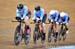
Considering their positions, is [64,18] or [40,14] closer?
[40,14]

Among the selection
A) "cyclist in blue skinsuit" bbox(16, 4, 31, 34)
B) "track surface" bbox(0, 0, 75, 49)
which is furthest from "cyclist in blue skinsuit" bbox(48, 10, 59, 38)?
"cyclist in blue skinsuit" bbox(16, 4, 31, 34)

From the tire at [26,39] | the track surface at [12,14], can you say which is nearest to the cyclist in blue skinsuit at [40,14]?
the track surface at [12,14]

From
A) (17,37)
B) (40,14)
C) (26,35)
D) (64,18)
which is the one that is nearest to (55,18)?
(64,18)

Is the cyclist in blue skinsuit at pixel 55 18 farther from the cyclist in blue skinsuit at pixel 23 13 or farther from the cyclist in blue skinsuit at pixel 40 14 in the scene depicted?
the cyclist in blue skinsuit at pixel 23 13

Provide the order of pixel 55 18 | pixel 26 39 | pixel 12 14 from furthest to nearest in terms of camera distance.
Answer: pixel 55 18 → pixel 26 39 → pixel 12 14

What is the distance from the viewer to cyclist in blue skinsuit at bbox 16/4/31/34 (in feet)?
9.61

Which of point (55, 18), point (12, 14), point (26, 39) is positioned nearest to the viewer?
point (12, 14)

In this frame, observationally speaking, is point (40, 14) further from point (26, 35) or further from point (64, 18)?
point (64, 18)

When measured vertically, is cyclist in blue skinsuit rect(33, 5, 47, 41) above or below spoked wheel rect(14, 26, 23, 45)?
above

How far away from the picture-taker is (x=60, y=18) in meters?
3.31

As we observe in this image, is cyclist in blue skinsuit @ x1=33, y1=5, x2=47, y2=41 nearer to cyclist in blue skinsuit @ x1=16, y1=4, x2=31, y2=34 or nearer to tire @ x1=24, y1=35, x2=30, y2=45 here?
cyclist in blue skinsuit @ x1=16, y1=4, x2=31, y2=34

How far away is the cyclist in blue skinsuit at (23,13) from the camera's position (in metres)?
2.93

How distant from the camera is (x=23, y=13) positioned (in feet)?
9.70

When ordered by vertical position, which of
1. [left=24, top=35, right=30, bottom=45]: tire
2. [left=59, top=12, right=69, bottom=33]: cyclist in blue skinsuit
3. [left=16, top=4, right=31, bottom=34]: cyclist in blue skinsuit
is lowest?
[left=24, top=35, right=30, bottom=45]: tire
